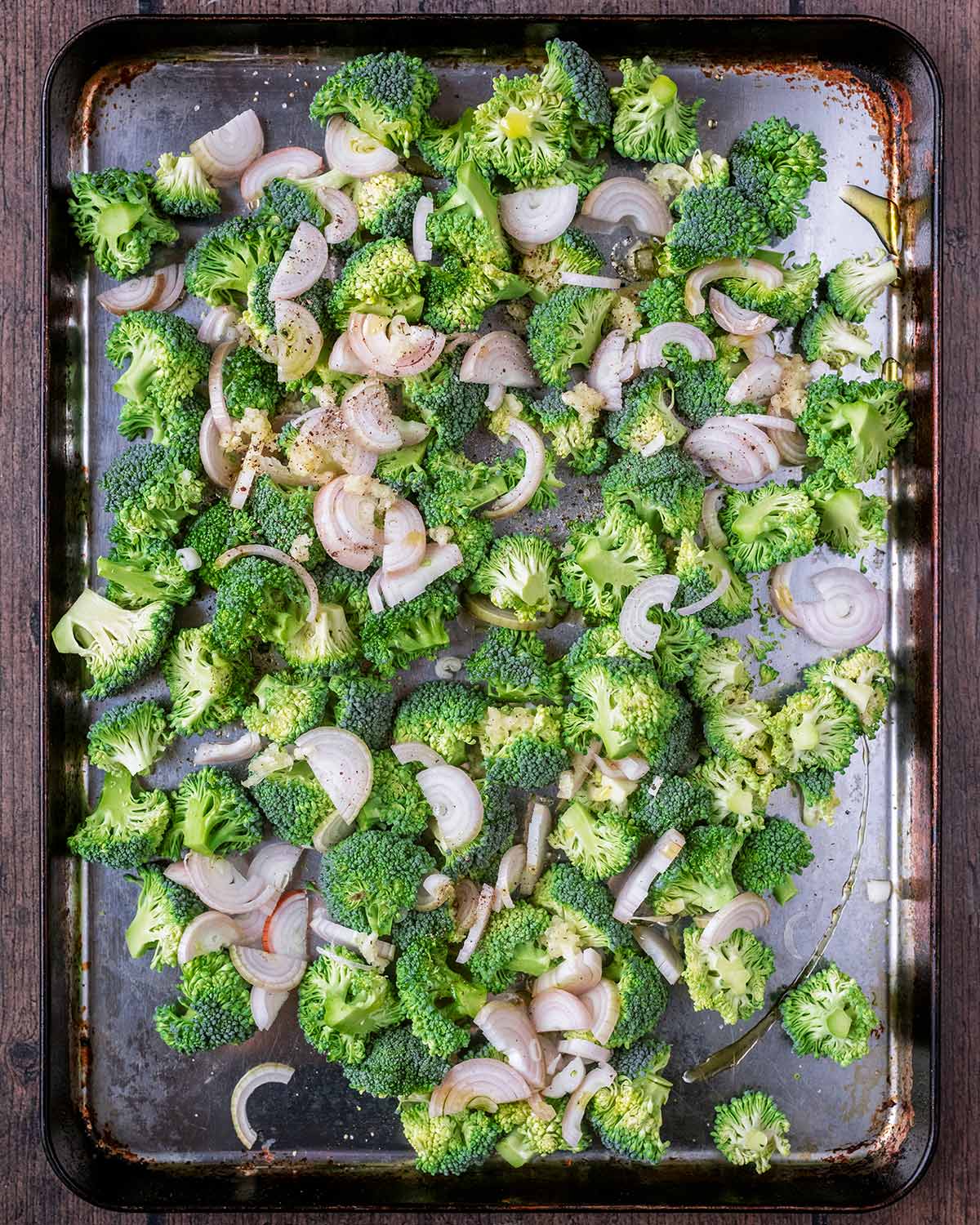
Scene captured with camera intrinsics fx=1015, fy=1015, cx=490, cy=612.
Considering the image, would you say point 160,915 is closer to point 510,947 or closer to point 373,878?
point 373,878

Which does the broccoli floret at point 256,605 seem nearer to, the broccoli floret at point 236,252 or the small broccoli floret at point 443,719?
the small broccoli floret at point 443,719

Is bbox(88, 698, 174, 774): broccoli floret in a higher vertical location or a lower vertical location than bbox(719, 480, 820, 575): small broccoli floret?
lower

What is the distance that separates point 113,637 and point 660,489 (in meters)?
1.27

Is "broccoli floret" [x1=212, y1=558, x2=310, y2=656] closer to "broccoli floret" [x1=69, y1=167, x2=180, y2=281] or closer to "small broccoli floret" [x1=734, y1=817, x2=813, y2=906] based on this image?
"broccoli floret" [x1=69, y1=167, x2=180, y2=281]

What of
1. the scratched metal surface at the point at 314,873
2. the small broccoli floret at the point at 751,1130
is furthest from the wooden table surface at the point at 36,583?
the small broccoli floret at the point at 751,1130

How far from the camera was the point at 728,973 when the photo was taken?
7.47 ft

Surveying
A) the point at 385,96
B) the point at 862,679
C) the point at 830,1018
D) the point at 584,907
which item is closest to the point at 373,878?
the point at 584,907

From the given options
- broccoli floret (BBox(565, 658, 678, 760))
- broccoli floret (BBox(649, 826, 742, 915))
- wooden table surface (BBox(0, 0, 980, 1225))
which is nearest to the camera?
broccoli floret (BBox(565, 658, 678, 760))

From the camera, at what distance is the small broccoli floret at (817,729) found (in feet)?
7.56

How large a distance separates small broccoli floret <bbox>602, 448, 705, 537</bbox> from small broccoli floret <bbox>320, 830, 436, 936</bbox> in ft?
3.00

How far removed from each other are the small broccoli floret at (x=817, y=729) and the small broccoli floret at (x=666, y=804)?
0.21 meters

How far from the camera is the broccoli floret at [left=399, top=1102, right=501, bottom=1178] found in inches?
88.6

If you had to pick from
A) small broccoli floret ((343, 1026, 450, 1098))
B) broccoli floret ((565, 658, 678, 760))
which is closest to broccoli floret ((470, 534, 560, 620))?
broccoli floret ((565, 658, 678, 760))

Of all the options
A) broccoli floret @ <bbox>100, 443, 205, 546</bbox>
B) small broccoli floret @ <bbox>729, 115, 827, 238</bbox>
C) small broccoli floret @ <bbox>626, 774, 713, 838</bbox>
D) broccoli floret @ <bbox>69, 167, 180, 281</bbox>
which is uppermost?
small broccoli floret @ <bbox>729, 115, 827, 238</bbox>
